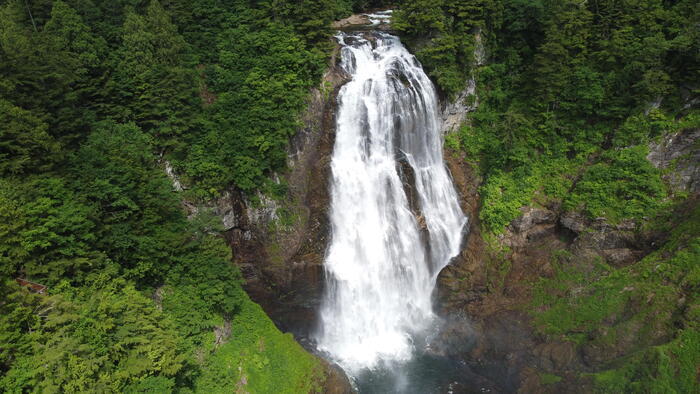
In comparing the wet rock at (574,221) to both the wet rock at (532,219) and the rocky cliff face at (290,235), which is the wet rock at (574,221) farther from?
the rocky cliff face at (290,235)

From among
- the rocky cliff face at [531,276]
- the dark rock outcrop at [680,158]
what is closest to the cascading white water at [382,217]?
the rocky cliff face at [531,276]

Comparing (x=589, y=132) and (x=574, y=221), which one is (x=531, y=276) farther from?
(x=589, y=132)

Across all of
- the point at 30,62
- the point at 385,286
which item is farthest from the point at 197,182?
the point at 385,286

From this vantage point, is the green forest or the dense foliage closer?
the dense foliage

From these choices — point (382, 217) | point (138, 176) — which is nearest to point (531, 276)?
point (382, 217)

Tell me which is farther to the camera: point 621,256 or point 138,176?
point 621,256

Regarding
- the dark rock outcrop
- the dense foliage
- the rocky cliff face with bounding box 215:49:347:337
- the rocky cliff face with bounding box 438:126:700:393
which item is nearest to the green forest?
the dense foliage

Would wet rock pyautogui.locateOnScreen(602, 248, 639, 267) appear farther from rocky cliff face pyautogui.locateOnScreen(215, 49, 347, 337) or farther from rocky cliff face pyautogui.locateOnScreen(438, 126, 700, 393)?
rocky cliff face pyautogui.locateOnScreen(215, 49, 347, 337)
